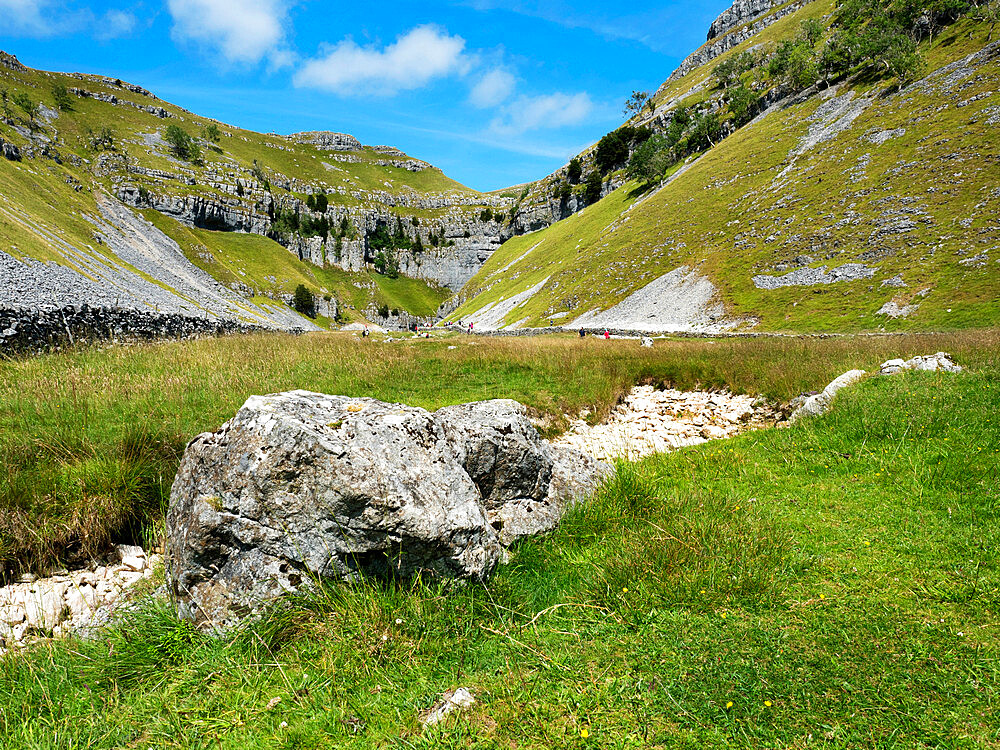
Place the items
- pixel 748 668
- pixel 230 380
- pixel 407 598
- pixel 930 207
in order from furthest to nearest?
pixel 930 207 < pixel 230 380 < pixel 407 598 < pixel 748 668

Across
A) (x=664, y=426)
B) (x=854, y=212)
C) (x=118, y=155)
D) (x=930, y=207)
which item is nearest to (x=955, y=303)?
(x=930, y=207)

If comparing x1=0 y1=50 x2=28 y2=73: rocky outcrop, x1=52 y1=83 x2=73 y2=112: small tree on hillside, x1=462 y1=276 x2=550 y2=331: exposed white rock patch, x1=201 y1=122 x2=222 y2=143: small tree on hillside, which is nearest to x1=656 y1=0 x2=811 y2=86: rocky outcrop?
x1=462 y1=276 x2=550 y2=331: exposed white rock patch

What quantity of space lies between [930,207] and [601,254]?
41.7 m

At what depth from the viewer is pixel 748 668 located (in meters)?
3.37

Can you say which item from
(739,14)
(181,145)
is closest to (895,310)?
(181,145)

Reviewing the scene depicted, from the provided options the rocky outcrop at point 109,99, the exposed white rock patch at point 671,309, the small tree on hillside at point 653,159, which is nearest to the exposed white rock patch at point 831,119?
the exposed white rock patch at point 671,309

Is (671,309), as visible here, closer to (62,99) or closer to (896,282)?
(896,282)

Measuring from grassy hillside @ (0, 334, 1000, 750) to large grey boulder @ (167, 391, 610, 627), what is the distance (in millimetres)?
A: 290

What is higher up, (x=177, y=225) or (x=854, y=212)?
(x=177, y=225)

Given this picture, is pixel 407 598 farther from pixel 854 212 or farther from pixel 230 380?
pixel 854 212

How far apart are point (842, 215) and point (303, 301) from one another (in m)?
116

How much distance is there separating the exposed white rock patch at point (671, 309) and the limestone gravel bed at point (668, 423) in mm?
33396

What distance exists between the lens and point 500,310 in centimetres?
8600

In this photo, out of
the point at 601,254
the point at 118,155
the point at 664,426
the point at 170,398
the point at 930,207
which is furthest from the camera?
the point at 118,155
